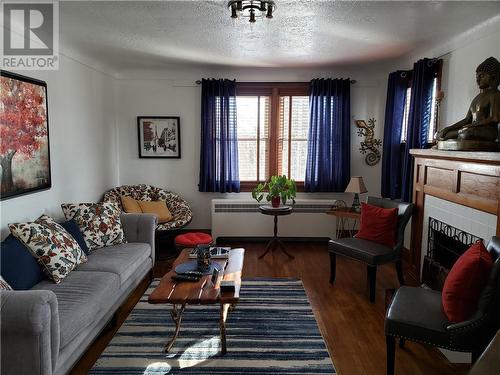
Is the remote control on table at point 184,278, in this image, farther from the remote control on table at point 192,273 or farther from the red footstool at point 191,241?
the red footstool at point 191,241

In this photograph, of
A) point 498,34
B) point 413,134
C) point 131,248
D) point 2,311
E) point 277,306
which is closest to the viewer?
point 2,311

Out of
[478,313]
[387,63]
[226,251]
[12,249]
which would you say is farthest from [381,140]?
[12,249]

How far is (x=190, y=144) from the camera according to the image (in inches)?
220

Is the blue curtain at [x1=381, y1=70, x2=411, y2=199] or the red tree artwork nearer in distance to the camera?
the red tree artwork

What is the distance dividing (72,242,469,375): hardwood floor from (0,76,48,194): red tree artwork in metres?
1.59

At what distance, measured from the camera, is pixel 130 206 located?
501cm

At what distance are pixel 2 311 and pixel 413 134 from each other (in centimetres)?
405

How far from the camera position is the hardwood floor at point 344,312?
254 cm

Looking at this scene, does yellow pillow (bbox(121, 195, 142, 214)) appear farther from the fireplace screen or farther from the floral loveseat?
the fireplace screen

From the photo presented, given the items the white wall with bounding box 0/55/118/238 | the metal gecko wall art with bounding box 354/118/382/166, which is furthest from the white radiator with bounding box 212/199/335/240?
the white wall with bounding box 0/55/118/238

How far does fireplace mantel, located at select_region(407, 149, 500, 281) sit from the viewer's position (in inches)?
105

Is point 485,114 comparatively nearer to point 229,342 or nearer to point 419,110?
point 419,110

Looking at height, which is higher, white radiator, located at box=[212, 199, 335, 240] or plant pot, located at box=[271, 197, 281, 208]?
plant pot, located at box=[271, 197, 281, 208]

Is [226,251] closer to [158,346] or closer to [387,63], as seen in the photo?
[158,346]
